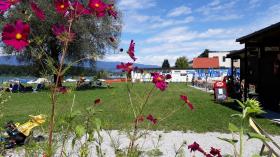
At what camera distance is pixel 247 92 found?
17.2 metres

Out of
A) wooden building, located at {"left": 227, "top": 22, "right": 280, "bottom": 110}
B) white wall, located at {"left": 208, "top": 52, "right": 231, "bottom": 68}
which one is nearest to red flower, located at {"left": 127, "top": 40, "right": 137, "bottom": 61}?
wooden building, located at {"left": 227, "top": 22, "right": 280, "bottom": 110}

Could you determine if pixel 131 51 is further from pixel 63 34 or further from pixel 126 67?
pixel 63 34

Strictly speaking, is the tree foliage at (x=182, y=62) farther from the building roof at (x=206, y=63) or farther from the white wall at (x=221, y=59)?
the building roof at (x=206, y=63)

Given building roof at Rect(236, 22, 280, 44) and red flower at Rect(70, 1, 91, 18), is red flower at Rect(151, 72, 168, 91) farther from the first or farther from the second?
building roof at Rect(236, 22, 280, 44)

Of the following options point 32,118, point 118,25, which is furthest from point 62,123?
point 118,25

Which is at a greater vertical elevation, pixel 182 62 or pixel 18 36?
pixel 182 62

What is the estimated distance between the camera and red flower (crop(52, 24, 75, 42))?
1.65 metres

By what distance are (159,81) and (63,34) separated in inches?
23.3

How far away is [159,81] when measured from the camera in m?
2.09

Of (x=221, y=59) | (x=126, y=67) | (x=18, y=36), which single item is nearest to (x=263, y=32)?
(x=126, y=67)

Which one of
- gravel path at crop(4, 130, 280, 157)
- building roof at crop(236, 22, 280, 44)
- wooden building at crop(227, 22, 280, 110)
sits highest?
building roof at crop(236, 22, 280, 44)

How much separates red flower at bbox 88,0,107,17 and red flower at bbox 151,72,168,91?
19.0 inches

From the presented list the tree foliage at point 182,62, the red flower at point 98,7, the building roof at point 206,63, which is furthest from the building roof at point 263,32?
the tree foliage at point 182,62

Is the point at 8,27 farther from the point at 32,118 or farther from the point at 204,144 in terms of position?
the point at 204,144
